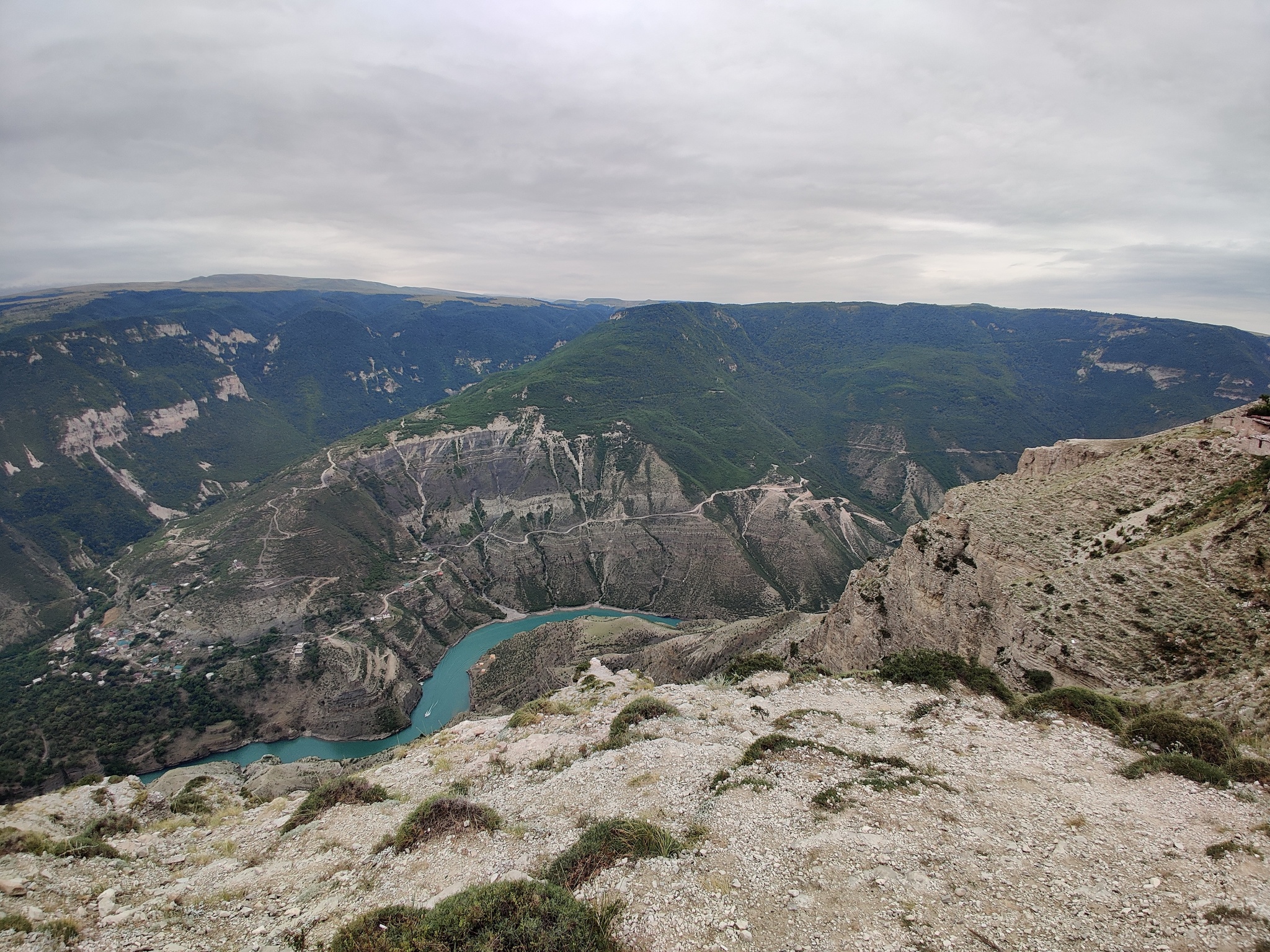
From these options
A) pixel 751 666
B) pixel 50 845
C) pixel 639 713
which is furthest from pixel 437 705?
pixel 50 845

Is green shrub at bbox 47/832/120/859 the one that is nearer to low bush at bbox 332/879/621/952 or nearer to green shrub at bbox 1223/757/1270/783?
low bush at bbox 332/879/621/952

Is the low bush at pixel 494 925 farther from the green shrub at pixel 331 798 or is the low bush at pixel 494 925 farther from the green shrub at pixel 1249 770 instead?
the green shrub at pixel 1249 770

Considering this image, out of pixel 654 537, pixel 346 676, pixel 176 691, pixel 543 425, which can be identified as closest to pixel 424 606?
pixel 346 676

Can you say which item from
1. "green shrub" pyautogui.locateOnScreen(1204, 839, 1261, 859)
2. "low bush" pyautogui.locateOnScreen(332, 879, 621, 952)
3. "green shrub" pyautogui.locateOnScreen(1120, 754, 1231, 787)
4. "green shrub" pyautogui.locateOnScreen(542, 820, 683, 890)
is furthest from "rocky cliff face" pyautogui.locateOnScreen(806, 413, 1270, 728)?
"low bush" pyautogui.locateOnScreen(332, 879, 621, 952)

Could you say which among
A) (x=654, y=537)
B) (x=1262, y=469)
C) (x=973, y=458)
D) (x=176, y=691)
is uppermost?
(x=1262, y=469)

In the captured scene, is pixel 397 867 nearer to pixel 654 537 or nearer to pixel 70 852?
pixel 70 852
